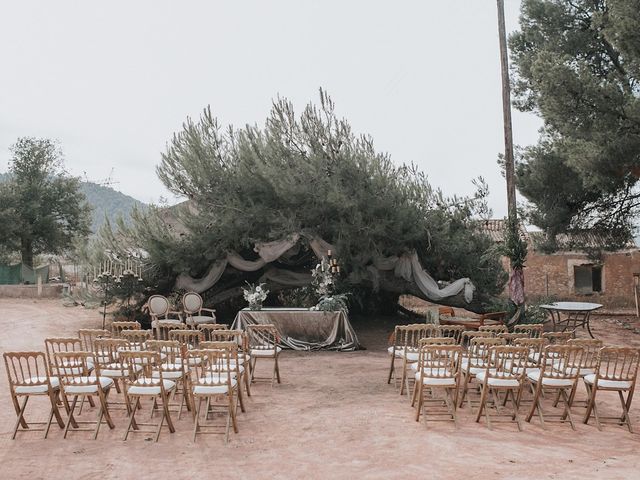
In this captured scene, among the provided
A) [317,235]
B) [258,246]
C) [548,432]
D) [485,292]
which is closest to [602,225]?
[485,292]

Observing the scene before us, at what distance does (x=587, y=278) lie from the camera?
71.1 feet

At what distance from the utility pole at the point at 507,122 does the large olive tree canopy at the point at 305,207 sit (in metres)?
0.85

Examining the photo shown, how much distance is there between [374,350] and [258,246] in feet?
12.4

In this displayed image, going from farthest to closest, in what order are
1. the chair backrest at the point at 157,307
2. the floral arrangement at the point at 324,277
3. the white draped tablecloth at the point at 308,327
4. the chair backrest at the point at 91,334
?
the chair backrest at the point at 157,307 → the floral arrangement at the point at 324,277 → the white draped tablecloth at the point at 308,327 → the chair backrest at the point at 91,334

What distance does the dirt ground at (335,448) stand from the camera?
4.91 meters

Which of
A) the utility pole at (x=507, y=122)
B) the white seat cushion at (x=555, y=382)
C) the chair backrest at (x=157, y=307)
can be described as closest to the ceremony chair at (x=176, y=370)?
the white seat cushion at (x=555, y=382)

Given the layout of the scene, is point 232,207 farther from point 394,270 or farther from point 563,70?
point 563,70

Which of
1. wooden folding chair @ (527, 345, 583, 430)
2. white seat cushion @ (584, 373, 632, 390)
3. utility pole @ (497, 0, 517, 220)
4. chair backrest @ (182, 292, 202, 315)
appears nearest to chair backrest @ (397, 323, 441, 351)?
wooden folding chair @ (527, 345, 583, 430)

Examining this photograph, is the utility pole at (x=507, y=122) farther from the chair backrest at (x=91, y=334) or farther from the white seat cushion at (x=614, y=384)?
the chair backrest at (x=91, y=334)

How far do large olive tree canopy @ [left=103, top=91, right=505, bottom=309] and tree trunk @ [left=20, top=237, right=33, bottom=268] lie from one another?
15005 millimetres

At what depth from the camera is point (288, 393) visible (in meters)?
8.12

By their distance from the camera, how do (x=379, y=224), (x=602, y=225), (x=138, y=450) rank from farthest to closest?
(x=602, y=225) < (x=379, y=224) < (x=138, y=450)

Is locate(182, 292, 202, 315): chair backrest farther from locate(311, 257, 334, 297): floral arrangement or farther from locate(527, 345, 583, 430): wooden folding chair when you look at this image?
locate(527, 345, 583, 430): wooden folding chair

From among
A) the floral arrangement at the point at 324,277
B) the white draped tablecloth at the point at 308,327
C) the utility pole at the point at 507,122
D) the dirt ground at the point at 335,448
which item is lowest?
the dirt ground at the point at 335,448
